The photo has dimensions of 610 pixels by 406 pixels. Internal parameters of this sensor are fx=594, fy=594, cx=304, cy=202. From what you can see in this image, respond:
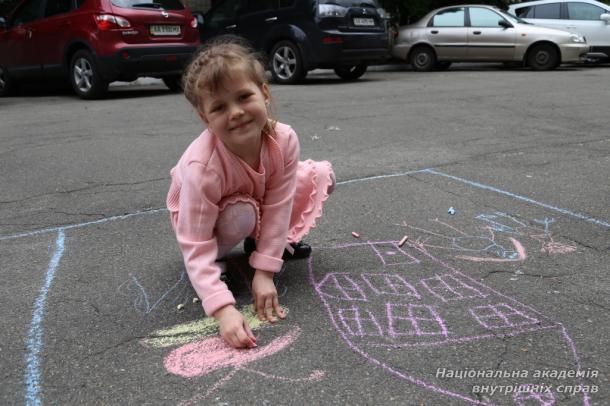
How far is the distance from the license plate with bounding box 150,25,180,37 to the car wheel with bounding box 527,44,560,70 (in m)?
7.61

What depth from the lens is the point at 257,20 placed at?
10.6m

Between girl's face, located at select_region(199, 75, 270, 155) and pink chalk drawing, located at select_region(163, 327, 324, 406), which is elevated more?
girl's face, located at select_region(199, 75, 270, 155)

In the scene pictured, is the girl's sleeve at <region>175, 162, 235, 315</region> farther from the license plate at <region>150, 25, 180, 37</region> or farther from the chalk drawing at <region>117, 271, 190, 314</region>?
the license plate at <region>150, 25, 180, 37</region>

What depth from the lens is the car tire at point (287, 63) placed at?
402 inches

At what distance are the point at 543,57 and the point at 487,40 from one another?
1.23m

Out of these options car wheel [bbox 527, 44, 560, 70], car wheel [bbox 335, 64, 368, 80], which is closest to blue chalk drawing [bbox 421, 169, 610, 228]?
car wheel [bbox 335, 64, 368, 80]

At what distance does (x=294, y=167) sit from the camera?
8.30 feet

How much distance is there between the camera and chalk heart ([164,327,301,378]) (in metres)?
2.01

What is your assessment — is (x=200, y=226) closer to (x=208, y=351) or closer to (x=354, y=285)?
(x=208, y=351)

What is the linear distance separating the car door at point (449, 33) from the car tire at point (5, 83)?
331 inches

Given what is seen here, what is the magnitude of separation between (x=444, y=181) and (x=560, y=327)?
6.86ft

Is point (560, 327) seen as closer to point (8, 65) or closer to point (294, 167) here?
point (294, 167)

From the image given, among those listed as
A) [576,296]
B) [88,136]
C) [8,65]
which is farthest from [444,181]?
[8,65]

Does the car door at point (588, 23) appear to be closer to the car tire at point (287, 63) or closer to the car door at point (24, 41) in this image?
the car tire at point (287, 63)
